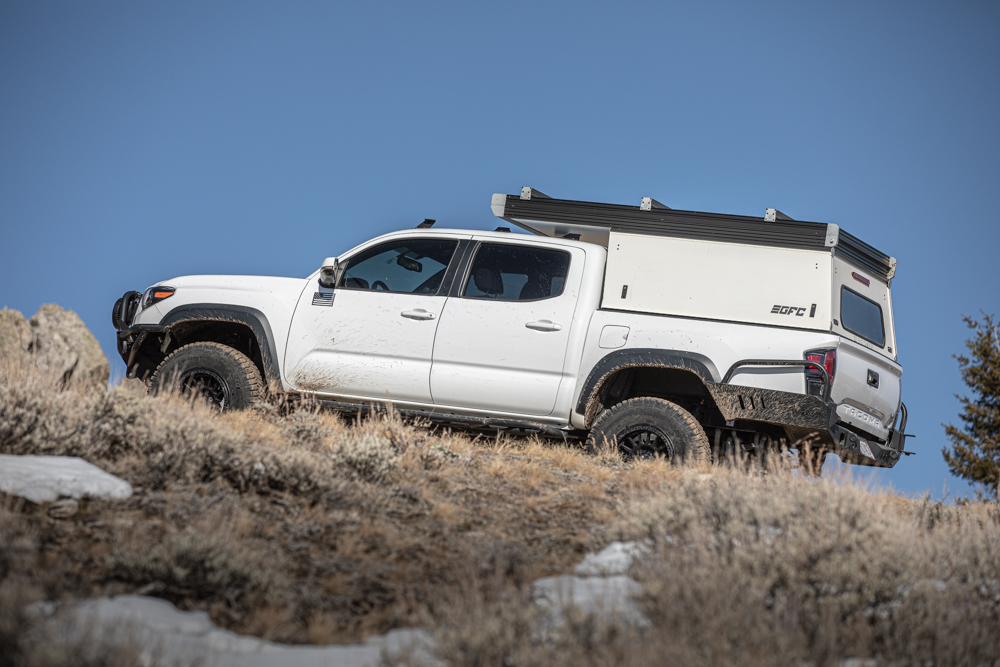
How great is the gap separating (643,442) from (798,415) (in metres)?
1.24

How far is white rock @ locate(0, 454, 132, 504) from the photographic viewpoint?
4.36 m

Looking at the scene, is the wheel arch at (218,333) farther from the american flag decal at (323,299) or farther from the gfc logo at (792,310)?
the gfc logo at (792,310)

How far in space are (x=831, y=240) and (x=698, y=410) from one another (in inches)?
70.5

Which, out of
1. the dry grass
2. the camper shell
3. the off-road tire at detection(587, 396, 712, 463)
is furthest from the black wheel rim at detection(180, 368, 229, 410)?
the camper shell

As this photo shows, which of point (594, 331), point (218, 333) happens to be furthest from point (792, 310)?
point (218, 333)

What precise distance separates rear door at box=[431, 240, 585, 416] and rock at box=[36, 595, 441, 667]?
3510mm

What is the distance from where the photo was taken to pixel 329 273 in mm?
7102

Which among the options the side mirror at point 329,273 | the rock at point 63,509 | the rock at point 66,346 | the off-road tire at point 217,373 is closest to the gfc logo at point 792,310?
the side mirror at point 329,273

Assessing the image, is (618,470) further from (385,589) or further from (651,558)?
(385,589)

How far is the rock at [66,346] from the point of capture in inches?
279

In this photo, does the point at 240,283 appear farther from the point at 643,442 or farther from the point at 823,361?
the point at 823,361

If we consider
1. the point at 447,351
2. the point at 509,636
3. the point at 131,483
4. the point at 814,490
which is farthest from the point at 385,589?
the point at 447,351

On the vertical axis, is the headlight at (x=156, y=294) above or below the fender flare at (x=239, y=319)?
above

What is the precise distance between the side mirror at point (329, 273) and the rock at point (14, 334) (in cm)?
261
